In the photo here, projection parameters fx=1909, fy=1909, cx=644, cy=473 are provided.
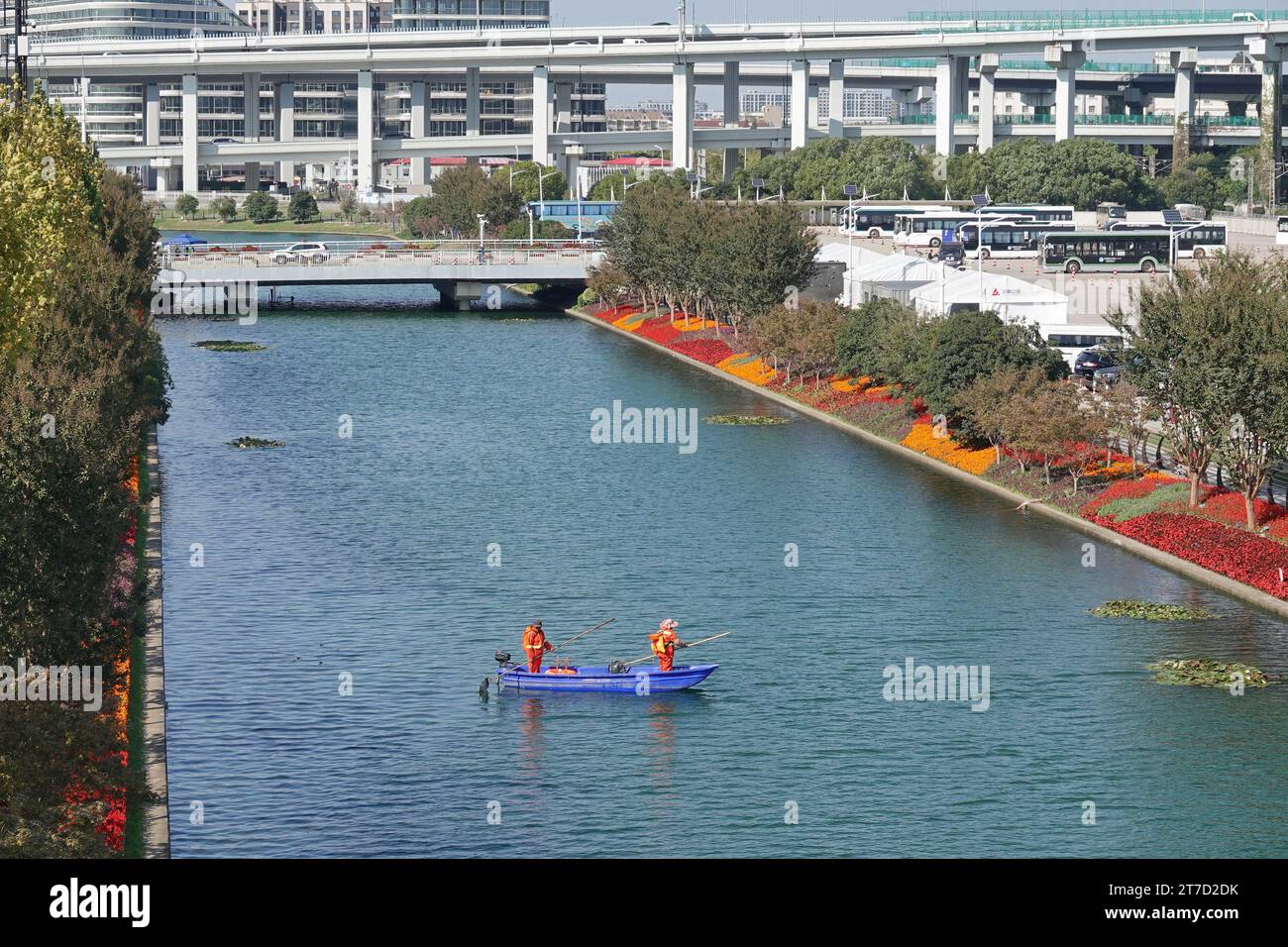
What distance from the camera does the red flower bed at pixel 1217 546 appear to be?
49.0m

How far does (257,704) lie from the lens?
127 feet

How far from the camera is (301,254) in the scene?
412 feet

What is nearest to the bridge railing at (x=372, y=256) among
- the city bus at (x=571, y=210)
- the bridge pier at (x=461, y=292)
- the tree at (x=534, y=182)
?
the bridge pier at (x=461, y=292)

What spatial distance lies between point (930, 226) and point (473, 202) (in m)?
42.3

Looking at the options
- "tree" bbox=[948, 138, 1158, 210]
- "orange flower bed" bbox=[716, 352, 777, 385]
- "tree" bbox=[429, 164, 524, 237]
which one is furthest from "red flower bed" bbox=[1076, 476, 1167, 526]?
"tree" bbox=[948, 138, 1158, 210]

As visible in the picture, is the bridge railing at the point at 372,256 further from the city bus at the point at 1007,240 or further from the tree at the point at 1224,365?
the tree at the point at 1224,365

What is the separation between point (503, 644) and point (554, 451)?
27905 millimetres

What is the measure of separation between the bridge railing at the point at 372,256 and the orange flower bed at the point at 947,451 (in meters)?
55.7

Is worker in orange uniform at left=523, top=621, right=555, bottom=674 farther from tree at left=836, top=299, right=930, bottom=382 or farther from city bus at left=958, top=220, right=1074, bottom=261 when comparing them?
city bus at left=958, top=220, right=1074, bottom=261

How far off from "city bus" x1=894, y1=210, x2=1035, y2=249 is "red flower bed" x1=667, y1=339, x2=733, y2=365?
28177 millimetres

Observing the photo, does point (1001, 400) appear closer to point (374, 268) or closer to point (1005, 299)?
point (1005, 299)

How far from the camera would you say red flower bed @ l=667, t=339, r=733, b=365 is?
98.1 m

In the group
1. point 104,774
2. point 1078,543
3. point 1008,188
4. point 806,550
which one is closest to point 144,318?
point 806,550

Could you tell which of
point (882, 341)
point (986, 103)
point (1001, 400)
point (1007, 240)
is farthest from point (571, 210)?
point (1001, 400)
